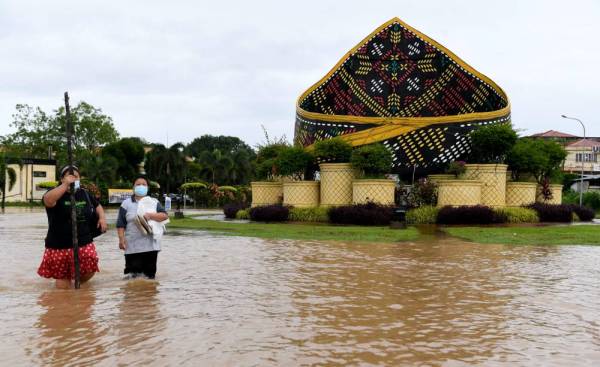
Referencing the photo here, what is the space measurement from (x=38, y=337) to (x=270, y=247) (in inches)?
292

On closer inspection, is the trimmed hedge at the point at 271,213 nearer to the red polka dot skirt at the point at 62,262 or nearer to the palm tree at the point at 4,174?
the red polka dot skirt at the point at 62,262

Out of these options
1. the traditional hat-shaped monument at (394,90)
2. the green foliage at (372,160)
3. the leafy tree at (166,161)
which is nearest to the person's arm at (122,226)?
the green foliage at (372,160)

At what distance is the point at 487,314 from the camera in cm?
549

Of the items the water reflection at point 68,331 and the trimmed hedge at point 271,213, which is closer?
the water reflection at point 68,331

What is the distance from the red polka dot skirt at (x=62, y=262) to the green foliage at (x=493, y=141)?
661 inches

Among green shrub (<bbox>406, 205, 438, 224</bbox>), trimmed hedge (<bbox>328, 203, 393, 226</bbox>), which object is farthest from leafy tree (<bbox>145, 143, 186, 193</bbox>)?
green shrub (<bbox>406, 205, 438, 224</bbox>)

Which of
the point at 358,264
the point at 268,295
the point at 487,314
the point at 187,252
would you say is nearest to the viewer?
the point at 487,314

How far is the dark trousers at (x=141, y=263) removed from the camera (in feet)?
23.4

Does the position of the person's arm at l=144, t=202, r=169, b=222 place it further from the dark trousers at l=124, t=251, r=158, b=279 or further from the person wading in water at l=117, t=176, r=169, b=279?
the dark trousers at l=124, t=251, r=158, b=279

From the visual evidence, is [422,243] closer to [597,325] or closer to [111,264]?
[111,264]

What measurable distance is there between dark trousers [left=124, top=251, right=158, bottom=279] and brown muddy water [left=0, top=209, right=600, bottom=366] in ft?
0.57

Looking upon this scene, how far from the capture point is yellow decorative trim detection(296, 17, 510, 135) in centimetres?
2178

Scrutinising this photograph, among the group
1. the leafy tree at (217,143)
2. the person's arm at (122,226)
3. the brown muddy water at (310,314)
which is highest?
the leafy tree at (217,143)

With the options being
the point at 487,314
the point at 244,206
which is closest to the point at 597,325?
the point at 487,314
